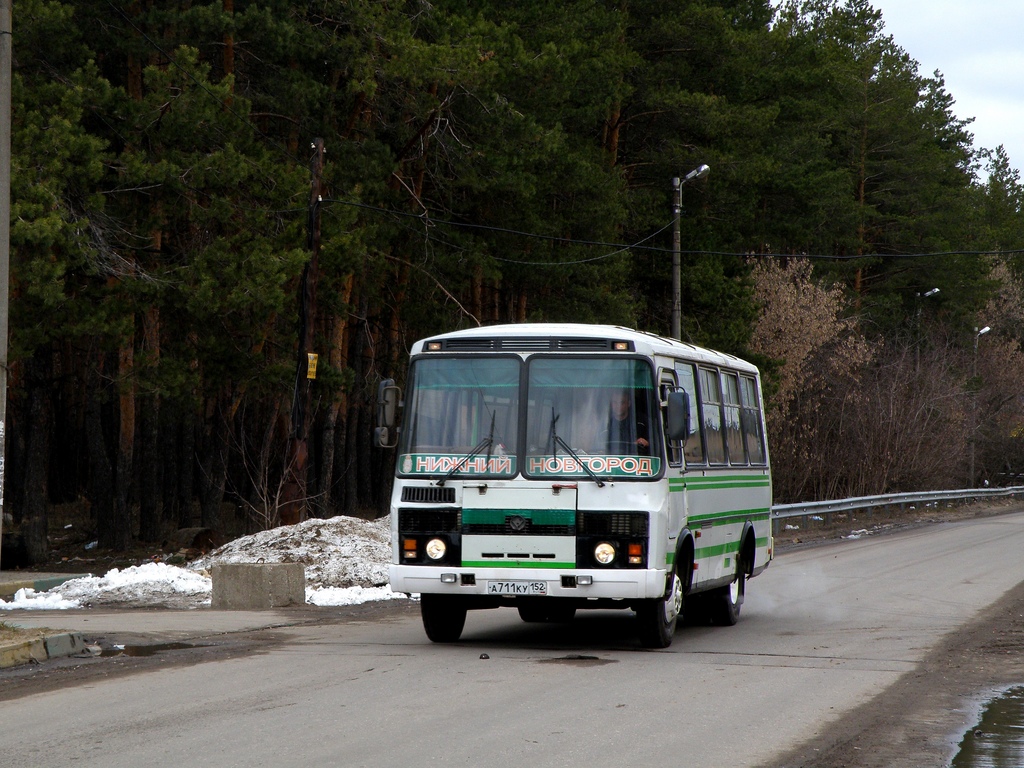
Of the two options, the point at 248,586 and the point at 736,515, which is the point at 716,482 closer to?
the point at 736,515

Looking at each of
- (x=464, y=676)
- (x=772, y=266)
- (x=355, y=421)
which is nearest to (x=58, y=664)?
(x=464, y=676)

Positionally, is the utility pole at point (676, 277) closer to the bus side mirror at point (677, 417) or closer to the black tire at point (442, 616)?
the black tire at point (442, 616)

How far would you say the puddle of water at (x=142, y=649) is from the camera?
41.3 ft

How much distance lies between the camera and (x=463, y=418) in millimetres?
12891

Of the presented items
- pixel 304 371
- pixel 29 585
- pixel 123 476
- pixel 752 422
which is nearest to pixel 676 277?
pixel 304 371

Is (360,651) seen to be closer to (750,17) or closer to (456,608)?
→ (456,608)

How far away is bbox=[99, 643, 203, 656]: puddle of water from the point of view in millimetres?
12602

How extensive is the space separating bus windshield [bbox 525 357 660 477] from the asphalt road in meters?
1.68

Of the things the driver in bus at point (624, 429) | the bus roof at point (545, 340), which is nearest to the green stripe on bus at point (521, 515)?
the driver in bus at point (624, 429)

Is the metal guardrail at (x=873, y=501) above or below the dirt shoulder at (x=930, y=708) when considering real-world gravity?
above

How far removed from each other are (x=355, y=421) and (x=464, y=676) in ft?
125

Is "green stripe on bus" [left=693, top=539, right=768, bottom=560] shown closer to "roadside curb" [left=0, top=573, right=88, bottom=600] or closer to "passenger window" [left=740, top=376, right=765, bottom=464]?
"passenger window" [left=740, top=376, right=765, bottom=464]

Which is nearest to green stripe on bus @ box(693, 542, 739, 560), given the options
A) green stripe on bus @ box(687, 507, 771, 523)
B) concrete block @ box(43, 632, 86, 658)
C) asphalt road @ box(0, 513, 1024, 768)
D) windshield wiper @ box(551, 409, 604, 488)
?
green stripe on bus @ box(687, 507, 771, 523)

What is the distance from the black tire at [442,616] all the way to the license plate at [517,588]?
2.97ft
